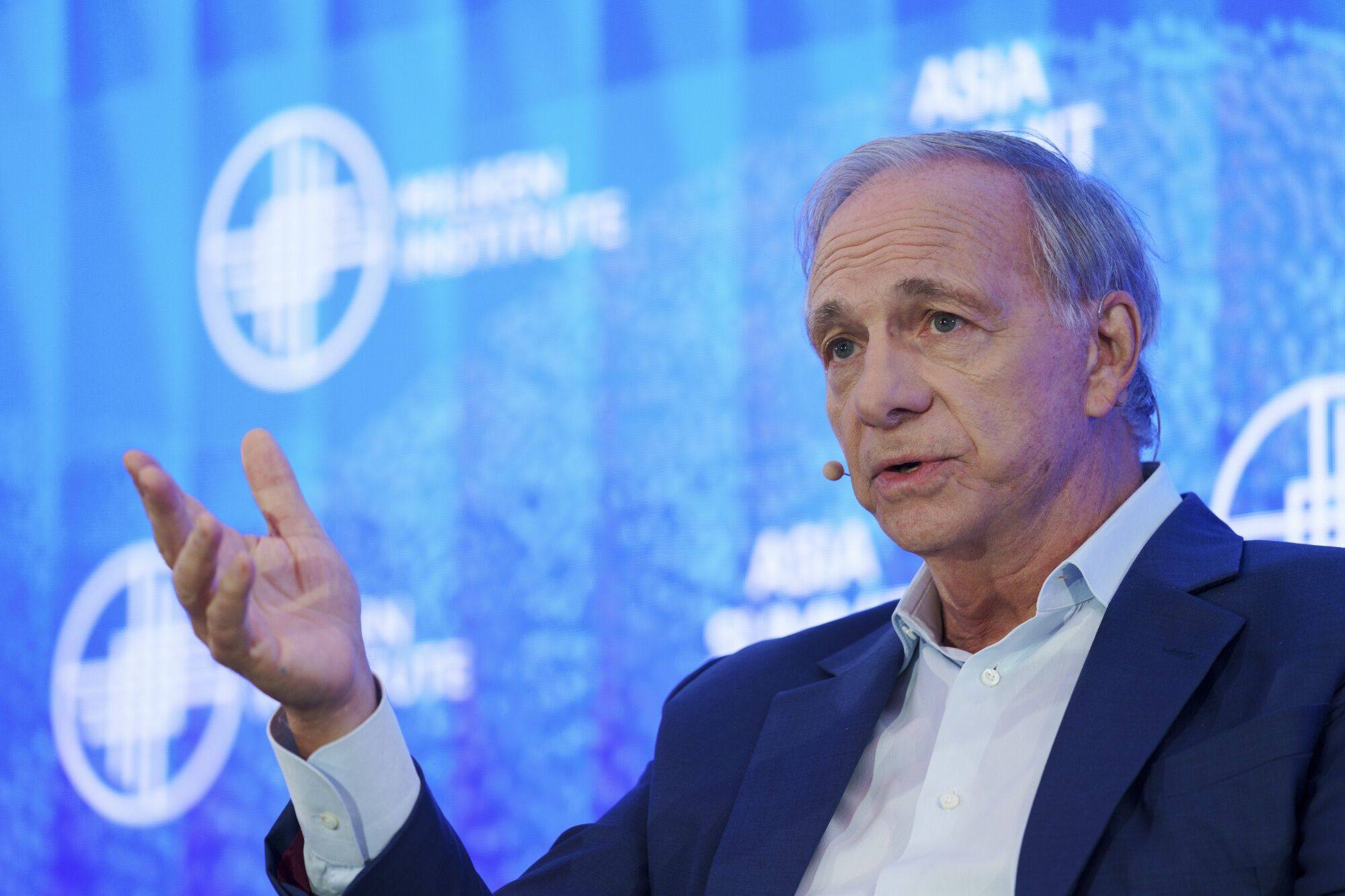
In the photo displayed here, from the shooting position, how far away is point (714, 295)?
2.72 metres

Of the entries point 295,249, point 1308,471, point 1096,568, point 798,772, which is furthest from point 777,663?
point 295,249

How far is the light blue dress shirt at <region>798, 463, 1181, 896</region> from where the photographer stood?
4.80 ft

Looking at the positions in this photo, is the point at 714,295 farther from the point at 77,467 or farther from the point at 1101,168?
the point at 77,467

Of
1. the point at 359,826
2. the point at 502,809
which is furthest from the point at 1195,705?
the point at 502,809

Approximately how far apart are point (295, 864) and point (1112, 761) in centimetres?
88

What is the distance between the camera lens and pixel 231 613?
1.27 metres

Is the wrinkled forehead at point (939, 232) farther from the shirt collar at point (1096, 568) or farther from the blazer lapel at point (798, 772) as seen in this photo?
the blazer lapel at point (798, 772)

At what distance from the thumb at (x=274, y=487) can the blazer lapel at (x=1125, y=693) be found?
81 cm

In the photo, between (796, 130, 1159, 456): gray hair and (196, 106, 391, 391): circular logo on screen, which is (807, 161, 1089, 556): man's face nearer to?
(796, 130, 1159, 456): gray hair

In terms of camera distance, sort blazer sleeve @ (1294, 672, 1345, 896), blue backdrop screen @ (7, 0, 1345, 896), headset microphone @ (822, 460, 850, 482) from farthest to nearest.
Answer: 1. blue backdrop screen @ (7, 0, 1345, 896)
2. headset microphone @ (822, 460, 850, 482)
3. blazer sleeve @ (1294, 672, 1345, 896)

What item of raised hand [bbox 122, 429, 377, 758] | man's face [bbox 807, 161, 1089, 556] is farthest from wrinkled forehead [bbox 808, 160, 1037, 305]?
raised hand [bbox 122, 429, 377, 758]

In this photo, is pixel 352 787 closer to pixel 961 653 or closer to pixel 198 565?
pixel 198 565

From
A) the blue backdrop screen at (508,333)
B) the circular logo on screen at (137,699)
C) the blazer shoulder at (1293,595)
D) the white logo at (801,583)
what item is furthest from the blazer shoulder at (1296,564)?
the circular logo on screen at (137,699)

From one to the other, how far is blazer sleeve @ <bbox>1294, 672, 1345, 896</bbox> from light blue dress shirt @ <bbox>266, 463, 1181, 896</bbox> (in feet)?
0.87
